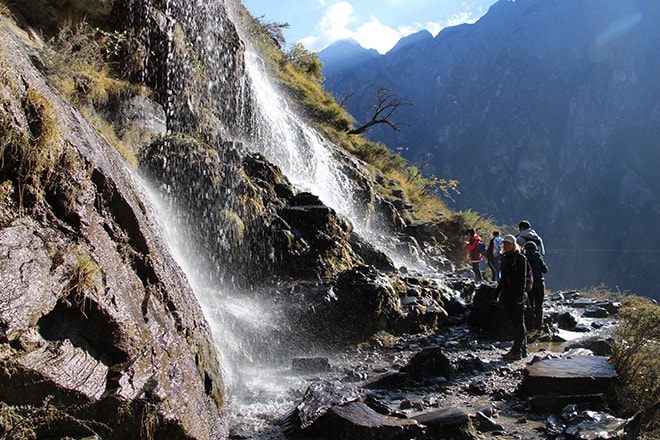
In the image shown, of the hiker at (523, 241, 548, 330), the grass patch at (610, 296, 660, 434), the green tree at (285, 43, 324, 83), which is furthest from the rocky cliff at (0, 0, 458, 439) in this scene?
the green tree at (285, 43, 324, 83)

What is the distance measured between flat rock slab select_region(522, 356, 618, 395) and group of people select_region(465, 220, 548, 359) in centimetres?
152

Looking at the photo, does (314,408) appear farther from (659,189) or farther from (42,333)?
(659,189)

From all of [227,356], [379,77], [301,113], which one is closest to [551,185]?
[379,77]

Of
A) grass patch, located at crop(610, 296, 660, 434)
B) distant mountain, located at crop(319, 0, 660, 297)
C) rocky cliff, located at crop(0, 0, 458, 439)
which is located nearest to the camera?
rocky cliff, located at crop(0, 0, 458, 439)

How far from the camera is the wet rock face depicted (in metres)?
2.64

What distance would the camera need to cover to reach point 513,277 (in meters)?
7.09

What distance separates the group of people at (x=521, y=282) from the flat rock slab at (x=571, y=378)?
152 centimetres

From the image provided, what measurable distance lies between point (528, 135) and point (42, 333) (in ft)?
317

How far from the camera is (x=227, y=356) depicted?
6059mm

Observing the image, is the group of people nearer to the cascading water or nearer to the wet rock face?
the cascading water

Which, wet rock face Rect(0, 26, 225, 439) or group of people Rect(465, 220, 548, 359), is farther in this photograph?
group of people Rect(465, 220, 548, 359)

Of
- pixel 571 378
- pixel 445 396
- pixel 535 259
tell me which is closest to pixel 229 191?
pixel 445 396

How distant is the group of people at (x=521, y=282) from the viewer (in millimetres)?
6953

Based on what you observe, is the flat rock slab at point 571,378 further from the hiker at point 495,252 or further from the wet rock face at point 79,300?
the hiker at point 495,252
